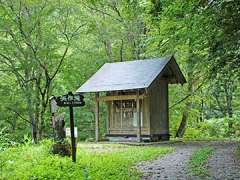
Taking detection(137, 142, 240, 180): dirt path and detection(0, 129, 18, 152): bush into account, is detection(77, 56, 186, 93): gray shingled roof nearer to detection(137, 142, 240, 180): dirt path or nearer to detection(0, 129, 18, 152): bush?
detection(137, 142, 240, 180): dirt path

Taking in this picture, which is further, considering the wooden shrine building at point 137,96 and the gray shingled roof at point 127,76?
the wooden shrine building at point 137,96

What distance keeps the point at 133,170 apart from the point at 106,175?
53.8 inches

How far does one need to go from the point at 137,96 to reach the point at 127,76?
1.75 metres

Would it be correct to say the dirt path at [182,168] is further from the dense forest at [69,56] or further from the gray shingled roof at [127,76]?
the gray shingled roof at [127,76]

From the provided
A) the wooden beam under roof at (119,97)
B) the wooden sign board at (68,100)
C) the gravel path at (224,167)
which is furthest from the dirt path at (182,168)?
the wooden beam under roof at (119,97)

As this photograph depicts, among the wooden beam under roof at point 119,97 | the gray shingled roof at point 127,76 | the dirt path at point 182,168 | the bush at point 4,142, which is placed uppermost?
the gray shingled roof at point 127,76

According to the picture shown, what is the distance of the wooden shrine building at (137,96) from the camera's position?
20938mm

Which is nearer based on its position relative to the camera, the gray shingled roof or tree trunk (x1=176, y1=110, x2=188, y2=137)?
the gray shingled roof

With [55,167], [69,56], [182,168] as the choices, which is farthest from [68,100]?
[69,56]

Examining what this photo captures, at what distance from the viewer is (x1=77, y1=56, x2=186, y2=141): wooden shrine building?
68.7 feet

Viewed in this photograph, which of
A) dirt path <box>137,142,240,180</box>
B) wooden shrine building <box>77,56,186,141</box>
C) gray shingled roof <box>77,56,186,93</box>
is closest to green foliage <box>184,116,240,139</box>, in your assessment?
wooden shrine building <box>77,56,186,141</box>

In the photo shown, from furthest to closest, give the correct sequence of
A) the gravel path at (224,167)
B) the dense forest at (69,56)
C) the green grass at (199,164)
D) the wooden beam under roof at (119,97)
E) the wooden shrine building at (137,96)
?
the dense forest at (69,56) → the wooden shrine building at (137,96) → the wooden beam under roof at (119,97) → the green grass at (199,164) → the gravel path at (224,167)

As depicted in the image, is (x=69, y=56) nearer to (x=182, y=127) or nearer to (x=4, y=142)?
(x=182, y=127)

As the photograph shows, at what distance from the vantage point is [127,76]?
71.8ft
